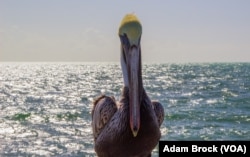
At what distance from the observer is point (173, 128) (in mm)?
26000

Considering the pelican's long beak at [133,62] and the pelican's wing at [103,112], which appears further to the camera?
the pelican's wing at [103,112]

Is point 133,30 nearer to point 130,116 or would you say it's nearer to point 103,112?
point 130,116

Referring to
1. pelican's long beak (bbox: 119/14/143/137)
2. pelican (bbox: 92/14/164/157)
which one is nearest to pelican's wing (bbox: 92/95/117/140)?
pelican (bbox: 92/14/164/157)

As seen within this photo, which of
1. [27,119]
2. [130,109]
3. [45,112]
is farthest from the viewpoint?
[45,112]

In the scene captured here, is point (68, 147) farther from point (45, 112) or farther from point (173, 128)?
point (45, 112)

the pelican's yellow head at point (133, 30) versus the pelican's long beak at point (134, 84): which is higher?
the pelican's yellow head at point (133, 30)

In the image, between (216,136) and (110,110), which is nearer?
(110,110)

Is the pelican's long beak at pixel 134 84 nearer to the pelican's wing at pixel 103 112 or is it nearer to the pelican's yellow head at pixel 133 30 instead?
the pelican's yellow head at pixel 133 30

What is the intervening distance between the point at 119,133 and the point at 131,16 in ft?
4.05

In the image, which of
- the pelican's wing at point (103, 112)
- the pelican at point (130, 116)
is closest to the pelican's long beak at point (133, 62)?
the pelican at point (130, 116)

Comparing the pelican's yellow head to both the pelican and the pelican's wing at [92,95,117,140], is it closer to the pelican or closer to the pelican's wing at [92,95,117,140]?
the pelican

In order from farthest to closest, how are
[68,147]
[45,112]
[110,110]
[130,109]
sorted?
[45,112] < [68,147] < [110,110] < [130,109]

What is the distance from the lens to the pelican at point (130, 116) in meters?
4.34

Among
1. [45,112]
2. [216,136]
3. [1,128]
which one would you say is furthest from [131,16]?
[45,112]
